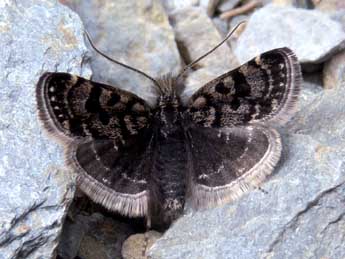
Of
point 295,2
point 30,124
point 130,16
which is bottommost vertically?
point 295,2

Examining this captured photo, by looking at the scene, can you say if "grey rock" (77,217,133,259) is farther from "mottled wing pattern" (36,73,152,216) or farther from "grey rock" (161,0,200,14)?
"grey rock" (161,0,200,14)

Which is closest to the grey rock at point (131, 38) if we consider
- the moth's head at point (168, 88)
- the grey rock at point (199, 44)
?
the grey rock at point (199, 44)

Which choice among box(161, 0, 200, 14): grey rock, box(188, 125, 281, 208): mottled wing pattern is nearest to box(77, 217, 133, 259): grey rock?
box(188, 125, 281, 208): mottled wing pattern

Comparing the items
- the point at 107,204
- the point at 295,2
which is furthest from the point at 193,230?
the point at 295,2

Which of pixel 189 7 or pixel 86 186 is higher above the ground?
pixel 86 186

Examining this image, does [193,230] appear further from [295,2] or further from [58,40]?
[295,2]

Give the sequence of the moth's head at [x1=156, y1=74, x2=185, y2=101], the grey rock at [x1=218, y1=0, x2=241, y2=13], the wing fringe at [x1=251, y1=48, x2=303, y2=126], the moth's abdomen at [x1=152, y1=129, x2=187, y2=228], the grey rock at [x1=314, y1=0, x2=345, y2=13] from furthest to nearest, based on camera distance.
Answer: the grey rock at [x1=218, y1=0, x2=241, y2=13] → the grey rock at [x1=314, y1=0, x2=345, y2=13] → the moth's head at [x1=156, y1=74, x2=185, y2=101] → the moth's abdomen at [x1=152, y1=129, x2=187, y2=228] → the wing fringe at [x1=251, y1=48, x2=303, y2=126]

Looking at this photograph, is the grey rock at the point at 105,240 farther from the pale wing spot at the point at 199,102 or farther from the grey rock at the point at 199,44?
the grey rock at the point at 199,44
